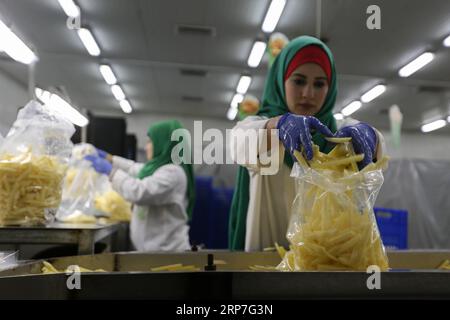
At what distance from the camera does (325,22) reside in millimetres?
1426

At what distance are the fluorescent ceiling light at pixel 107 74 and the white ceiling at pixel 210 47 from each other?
0.08m

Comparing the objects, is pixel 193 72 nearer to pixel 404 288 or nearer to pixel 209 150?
pixel 209 150

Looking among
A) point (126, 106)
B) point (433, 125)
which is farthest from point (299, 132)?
point (433, 125)

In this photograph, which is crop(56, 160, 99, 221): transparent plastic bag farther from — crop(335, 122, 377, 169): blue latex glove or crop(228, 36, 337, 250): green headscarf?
crop(335, 122, 377, 169): blue latex glove

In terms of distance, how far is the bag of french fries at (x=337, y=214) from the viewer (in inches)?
18.6

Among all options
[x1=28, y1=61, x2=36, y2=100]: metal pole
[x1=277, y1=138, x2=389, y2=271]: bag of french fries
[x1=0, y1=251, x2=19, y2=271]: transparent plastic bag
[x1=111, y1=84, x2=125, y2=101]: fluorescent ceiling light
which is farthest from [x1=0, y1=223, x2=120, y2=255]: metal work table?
[x1=111, y1=84, x2=125, y2=101]: fluorescent ceiling light

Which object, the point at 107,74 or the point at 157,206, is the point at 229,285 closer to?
the point at 157,206

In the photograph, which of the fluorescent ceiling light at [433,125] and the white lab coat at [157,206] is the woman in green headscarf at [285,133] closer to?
the white lab coat at [157,206]

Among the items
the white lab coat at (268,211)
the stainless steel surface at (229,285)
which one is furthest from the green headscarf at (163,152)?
the stainless steel surface at (229,285)

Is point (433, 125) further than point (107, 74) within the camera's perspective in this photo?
Yes

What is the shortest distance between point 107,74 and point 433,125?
543 cm

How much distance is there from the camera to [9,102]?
84 cm

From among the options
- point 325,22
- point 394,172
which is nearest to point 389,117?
point 325,22

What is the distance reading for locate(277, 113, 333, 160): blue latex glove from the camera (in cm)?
50
